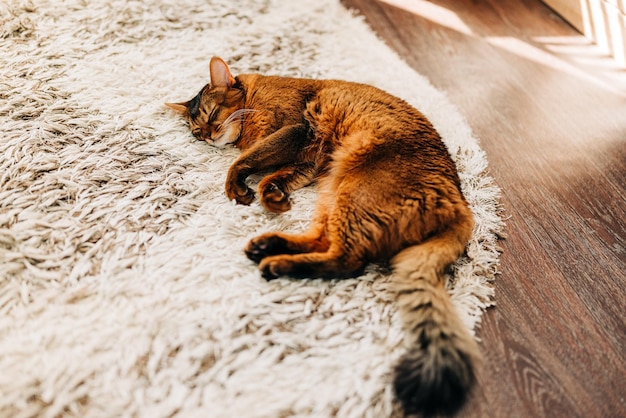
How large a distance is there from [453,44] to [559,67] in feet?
1.98

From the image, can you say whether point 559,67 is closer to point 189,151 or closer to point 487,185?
point 487,185

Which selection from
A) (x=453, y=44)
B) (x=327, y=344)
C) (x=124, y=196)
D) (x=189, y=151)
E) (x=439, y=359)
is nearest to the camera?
(x=439, y=359)

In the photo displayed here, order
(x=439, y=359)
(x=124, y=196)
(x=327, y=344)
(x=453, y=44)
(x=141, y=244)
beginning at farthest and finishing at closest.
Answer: (x=453, y=44) → (x=124, y=196) → (x=141, y=244) → (x=327, y=344) → (x=439, y=359)

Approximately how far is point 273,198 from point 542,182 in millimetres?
1159

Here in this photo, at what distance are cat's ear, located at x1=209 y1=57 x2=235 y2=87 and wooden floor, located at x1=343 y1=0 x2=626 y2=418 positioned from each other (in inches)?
43.6

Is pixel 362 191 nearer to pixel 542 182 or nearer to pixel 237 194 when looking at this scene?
pixel 237 194

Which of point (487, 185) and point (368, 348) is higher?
point (487, 185)

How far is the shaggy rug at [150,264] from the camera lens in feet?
3.59

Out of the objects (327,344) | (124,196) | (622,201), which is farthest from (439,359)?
(622,201)

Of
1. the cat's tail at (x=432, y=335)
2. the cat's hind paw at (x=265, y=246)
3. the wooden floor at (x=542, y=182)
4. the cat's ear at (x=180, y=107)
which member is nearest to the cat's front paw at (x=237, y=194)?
the cat's hind paw at (x=265, y=246)

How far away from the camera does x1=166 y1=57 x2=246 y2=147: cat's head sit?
1664 millimetres

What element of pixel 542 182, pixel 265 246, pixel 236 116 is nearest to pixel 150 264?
pixel 265 246

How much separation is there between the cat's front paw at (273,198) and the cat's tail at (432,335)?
0.45m

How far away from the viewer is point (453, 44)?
251 cm
